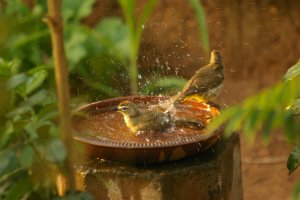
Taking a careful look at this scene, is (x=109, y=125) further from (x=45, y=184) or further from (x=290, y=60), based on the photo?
(x=290, y=60)

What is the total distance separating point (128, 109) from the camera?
10.1ft

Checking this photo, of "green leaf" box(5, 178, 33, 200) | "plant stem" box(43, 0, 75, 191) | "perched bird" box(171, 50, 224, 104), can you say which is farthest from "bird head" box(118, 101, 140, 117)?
"plant stem" box(43, 0, 75, 191)

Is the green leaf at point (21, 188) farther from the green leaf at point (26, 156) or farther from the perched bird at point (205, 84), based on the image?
the perched bird at point (205, 84)

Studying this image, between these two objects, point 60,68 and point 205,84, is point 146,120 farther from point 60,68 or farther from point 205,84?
point 60,68

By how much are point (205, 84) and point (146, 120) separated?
1087 millimetres

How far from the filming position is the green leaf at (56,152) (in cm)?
178

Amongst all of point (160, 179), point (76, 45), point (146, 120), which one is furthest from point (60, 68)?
point (76, 45)

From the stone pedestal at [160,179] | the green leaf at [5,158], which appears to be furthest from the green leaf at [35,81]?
the stone pedestal at [160,179]

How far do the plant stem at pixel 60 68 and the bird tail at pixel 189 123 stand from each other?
1342 mm

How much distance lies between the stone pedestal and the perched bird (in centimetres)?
A: 87

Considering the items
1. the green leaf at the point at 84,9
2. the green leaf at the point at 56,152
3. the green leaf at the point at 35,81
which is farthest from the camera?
the green leaf at the point at 84,9

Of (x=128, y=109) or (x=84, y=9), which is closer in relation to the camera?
(x=128, y=109)

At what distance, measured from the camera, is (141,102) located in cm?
345

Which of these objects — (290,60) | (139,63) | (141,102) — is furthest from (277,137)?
(141,102)
